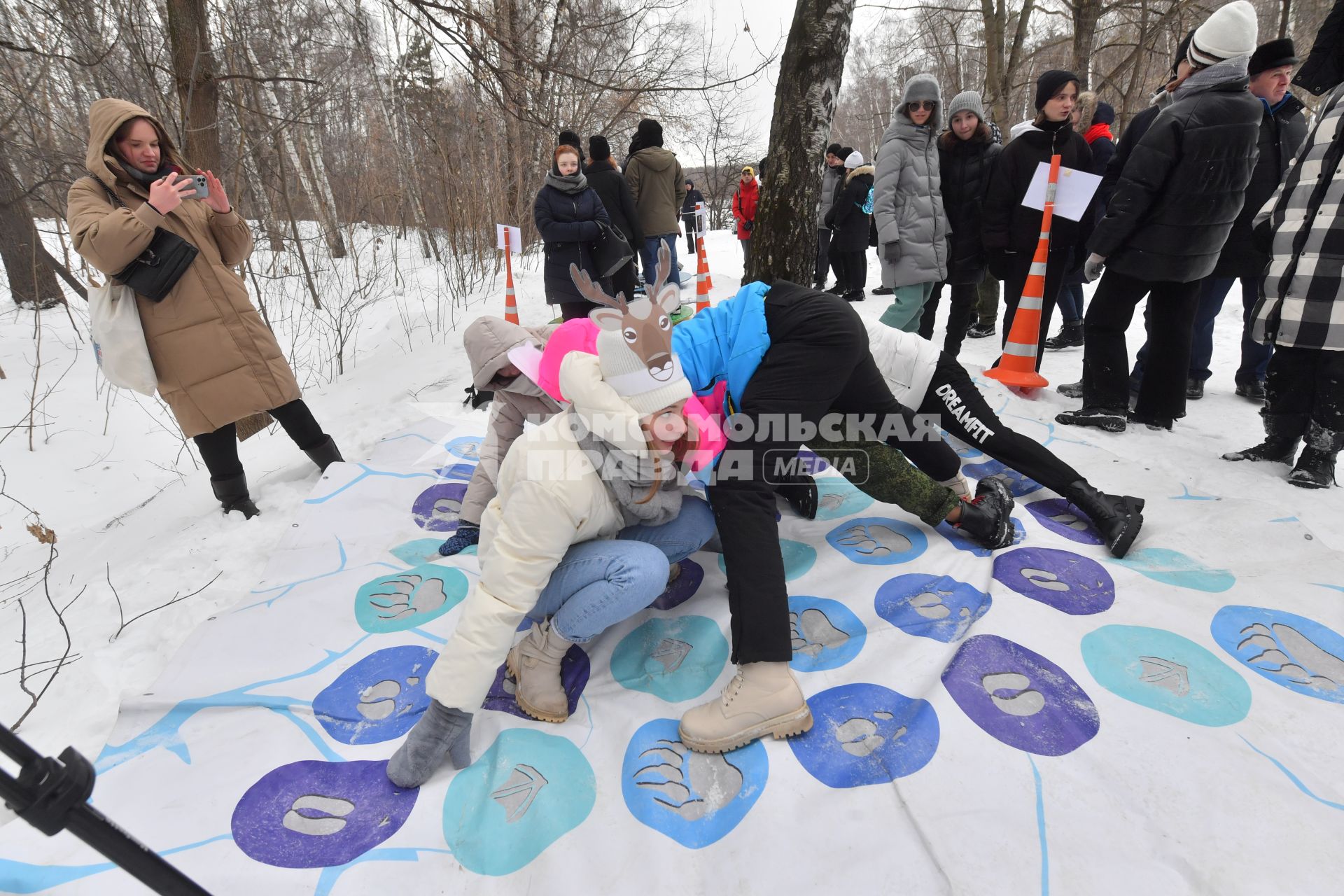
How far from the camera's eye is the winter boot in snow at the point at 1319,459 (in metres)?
2.27

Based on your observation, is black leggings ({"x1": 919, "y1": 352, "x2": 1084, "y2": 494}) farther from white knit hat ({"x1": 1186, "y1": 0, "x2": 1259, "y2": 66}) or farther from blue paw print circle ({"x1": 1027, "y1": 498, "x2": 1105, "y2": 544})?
white knit hat ({"x1": 1186, "y1": 0, "x2": 1259, "y2": 66})

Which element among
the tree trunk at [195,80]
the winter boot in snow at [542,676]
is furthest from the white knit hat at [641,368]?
the tree trunk at [195,80]

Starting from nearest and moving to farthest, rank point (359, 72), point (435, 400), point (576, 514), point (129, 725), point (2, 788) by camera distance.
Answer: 1. point (2, 788)
2. point (576, 514)
3. point (129, 725)
4. point (435, 400)
5. point (359, 72)

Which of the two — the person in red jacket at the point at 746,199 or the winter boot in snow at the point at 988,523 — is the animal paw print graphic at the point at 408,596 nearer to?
the winter boot in snow at the point at 988,523

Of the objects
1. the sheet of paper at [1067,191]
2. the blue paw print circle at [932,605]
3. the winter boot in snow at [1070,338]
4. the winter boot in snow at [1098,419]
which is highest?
the sheet of paper at [1067,191]

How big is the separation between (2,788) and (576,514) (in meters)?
0.96

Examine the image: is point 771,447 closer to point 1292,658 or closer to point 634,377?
point 634,377

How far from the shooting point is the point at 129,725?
5.26 feet

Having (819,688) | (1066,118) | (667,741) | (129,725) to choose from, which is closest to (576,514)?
(667,741)

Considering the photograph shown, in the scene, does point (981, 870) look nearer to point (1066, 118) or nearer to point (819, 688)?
point (819, 688)

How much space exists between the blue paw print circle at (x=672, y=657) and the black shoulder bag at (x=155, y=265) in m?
2.02

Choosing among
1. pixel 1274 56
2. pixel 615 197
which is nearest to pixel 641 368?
pixel 1274 56

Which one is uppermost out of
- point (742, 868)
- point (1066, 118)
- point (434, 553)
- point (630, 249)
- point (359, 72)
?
point (359, 72)

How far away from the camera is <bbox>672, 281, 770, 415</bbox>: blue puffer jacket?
175 centimetres
